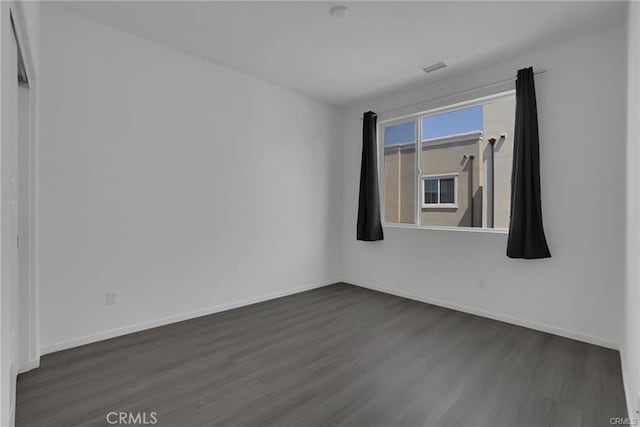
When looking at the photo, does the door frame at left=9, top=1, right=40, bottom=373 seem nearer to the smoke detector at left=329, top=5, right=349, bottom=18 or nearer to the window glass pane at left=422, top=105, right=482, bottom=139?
the smoke detector at left=329, top=5, right=349, bottom=18

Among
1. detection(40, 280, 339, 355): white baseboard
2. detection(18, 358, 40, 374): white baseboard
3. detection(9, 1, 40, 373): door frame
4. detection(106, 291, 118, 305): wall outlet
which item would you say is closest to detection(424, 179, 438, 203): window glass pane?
detection(40, 280, 339, 355): white baseboard

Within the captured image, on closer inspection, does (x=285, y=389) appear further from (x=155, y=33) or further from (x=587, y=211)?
(x=155, y=33)

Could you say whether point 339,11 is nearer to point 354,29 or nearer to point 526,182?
point 354,29

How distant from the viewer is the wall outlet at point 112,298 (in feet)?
9.29

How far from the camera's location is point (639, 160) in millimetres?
1670

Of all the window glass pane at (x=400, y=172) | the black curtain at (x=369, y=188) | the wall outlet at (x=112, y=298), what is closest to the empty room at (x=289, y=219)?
the wall outlet at (x=112, y=298)

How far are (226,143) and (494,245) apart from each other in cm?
321

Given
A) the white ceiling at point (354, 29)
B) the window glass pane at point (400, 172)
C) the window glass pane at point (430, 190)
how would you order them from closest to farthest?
the white ceiling at point (354, 29) → the window glass pane at point (430, 190) → the window glass pane at point (400, 172)

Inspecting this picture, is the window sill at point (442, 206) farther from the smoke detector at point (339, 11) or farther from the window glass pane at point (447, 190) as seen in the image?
the smoke detector at point (339, 11)

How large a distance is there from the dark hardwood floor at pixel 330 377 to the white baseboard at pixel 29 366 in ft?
0.16

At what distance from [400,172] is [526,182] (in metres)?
1.71

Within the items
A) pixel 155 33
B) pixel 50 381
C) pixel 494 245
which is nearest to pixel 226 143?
pixel 155 33

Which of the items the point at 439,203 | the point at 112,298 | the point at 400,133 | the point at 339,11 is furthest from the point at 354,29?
the point at 112,298

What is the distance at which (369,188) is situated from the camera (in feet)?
15.0
